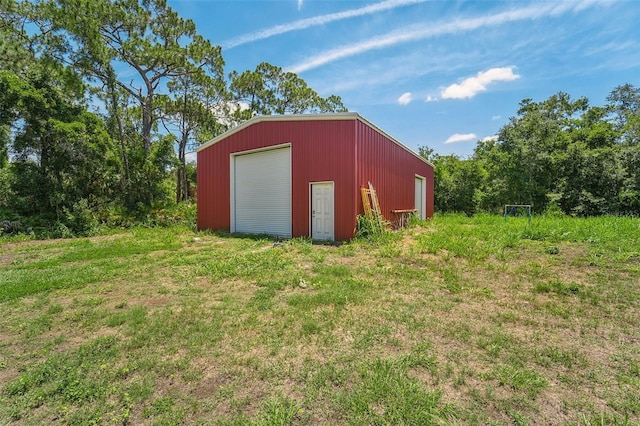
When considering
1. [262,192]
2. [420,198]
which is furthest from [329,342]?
[420,198]

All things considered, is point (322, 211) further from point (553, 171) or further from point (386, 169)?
point (553, 171)

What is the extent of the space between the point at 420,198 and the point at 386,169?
5.60 m

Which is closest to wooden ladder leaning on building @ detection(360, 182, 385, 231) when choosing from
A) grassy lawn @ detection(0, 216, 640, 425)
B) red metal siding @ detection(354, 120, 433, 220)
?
red metal siding @ detection(354, 120, 433, 220)

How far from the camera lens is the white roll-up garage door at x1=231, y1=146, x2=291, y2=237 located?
1004 centimetres

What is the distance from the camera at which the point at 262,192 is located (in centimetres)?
1068

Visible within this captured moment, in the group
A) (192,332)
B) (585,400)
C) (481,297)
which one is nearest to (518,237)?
(481,297)

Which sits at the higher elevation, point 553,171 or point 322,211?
point 553,171

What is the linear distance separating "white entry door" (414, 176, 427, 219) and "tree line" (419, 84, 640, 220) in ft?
17.4

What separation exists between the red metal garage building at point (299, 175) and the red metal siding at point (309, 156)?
0.10 ft

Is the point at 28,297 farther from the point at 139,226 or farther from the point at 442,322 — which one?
the point at 139,226

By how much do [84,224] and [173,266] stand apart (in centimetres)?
945

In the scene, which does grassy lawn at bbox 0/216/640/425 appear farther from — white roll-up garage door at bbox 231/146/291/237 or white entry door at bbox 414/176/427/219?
white entry door at bbox 414/176/427/219

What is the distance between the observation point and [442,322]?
135 inches

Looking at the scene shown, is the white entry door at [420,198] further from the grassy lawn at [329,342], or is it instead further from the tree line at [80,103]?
the tree line at [80,103]
